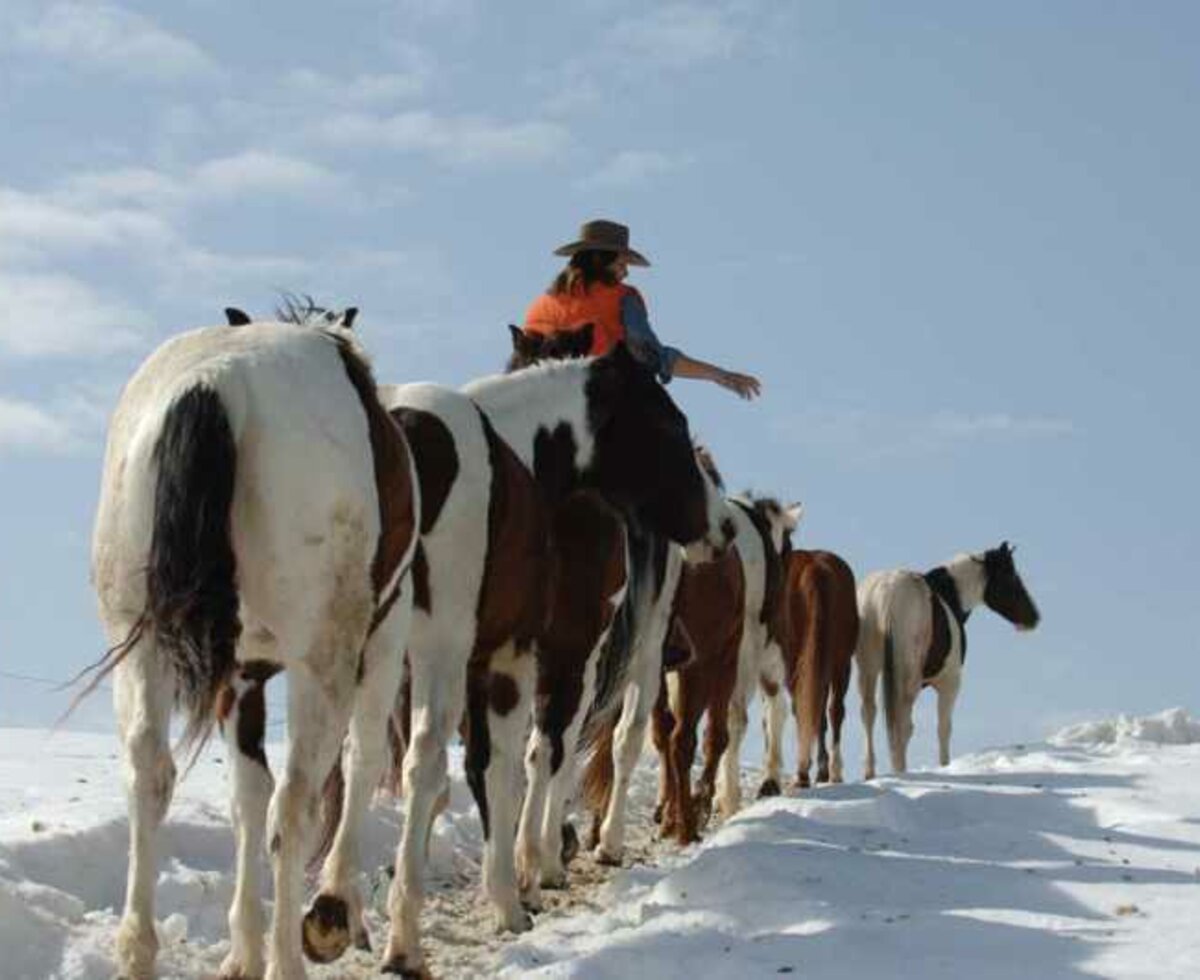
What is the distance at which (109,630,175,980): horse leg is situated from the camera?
5.68 meters

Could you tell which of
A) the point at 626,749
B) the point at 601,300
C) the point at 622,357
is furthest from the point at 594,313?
the point at 626,749

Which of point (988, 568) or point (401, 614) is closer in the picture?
point (401, 614)

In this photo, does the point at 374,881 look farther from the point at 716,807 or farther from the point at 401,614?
the point at 716,807

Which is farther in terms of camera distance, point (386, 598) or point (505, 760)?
point (505, 760)

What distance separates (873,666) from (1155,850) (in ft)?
35.7

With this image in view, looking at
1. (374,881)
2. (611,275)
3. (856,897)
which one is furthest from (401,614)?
(611,275)

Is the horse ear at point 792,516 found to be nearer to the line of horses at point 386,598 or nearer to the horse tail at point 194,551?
the line of horses at point 386,598

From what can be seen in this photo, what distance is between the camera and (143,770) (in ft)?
18.6

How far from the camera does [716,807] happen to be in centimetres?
1455

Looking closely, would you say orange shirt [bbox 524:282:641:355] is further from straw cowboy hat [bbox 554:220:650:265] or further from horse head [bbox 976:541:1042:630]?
horse head [bbox 976:541:1042:630]

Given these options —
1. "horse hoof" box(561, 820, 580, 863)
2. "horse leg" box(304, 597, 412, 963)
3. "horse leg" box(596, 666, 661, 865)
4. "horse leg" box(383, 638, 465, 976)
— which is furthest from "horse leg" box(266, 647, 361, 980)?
"horse leg" box(596, 666, 661, 865)

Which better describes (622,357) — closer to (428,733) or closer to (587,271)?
(587,271)

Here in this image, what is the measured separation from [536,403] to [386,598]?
105 inches

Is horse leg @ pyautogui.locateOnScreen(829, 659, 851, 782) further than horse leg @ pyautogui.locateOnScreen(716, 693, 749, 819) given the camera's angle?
Yes
